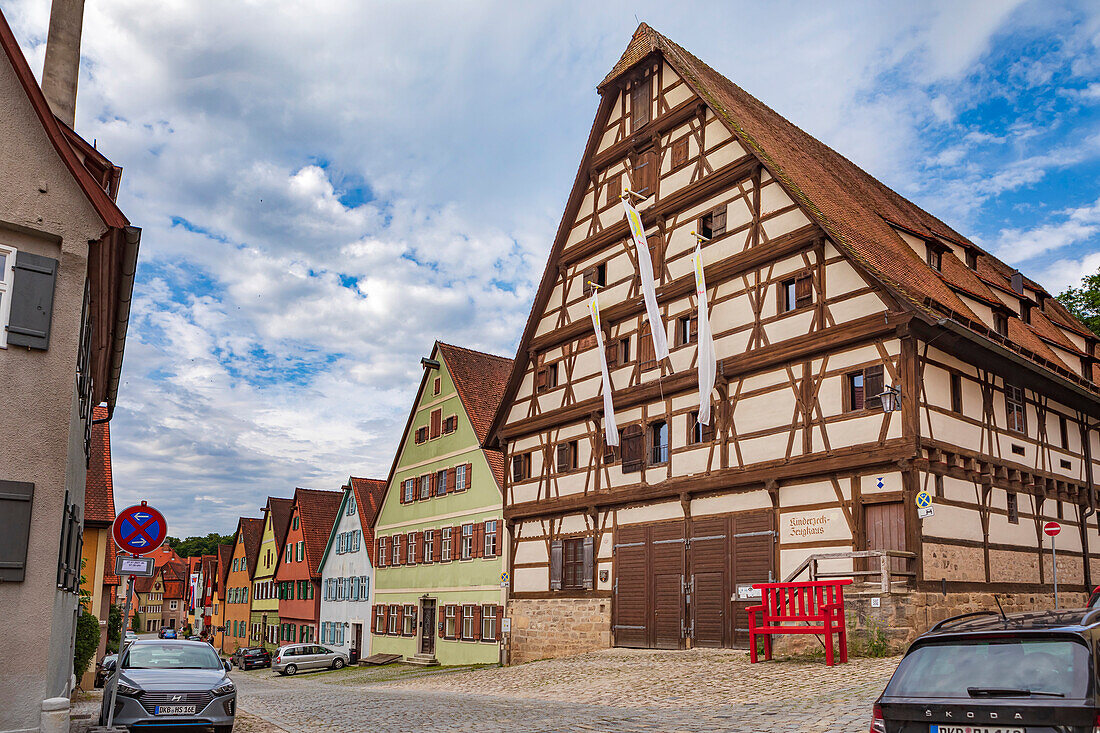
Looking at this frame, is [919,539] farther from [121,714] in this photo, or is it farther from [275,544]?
[275,544]

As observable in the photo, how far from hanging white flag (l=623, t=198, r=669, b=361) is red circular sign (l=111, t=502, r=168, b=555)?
1422 centimetres

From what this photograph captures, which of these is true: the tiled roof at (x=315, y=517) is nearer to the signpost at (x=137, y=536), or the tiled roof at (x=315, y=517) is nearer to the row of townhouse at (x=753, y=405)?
the row of townhouse at (x=753, y=405)

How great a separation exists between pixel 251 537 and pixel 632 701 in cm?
5952

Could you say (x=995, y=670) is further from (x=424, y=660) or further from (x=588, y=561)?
(x=424, y=660)

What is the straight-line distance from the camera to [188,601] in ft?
364

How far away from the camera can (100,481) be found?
29500mm

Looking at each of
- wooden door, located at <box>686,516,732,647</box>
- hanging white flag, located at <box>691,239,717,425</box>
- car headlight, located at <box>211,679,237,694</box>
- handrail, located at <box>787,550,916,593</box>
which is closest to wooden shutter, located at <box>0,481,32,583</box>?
car headlight, located at <box>211,679,237,694</box>

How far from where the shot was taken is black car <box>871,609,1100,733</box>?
567 centimetres

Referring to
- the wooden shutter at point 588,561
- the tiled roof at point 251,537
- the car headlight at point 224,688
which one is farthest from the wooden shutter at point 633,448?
the tiled roof at point 251,537

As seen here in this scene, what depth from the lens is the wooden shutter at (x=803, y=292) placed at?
21.4 meters

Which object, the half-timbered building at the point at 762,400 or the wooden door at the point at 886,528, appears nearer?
the wooden door at the point at 886,528

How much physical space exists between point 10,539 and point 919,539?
→ 1493 centimetres

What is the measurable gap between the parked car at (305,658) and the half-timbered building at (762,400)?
55.2 feet

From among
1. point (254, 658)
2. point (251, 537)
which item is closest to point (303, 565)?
point (254, 658)
